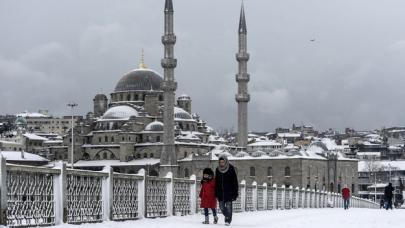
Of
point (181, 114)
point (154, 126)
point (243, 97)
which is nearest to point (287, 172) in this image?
point (243, 97)

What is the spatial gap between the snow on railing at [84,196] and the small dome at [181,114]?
62060 millimetres

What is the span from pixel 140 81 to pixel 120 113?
5549 millimetres

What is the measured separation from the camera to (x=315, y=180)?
68375mm

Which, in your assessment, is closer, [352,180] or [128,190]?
[128,190]

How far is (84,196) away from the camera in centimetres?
1092

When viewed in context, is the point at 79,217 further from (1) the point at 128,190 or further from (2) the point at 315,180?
(2) the point at 315,180

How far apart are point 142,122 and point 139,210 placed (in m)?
63.4

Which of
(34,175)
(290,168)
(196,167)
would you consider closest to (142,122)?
(196,167)

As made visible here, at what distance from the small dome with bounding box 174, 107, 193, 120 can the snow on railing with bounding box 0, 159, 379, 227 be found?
62060 mm

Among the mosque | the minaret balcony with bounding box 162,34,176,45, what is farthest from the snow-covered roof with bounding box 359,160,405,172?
the minaret balcony with bounding box 162,34,176,45

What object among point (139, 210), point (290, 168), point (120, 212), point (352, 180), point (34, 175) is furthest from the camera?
point (352, 180)

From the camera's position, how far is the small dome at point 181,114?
78.9 meters

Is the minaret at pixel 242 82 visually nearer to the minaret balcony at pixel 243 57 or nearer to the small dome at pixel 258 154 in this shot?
the minaret balcony at pixel 243 57

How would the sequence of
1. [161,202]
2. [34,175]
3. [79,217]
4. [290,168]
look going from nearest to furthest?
1. [34,175]
2. [79,217]
3. [161,202]
4. [290,168]
